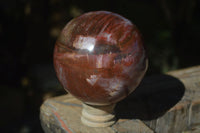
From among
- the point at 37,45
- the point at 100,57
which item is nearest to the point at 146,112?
the point at 100,57

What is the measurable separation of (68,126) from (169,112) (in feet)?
2.66

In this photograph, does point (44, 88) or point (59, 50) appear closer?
point (59, 50)

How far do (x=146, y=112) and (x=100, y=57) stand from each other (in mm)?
812

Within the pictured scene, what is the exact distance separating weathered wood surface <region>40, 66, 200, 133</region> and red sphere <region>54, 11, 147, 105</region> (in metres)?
0.31

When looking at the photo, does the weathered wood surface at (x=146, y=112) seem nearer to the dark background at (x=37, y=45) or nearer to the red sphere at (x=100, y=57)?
the red sphere at (x=100, y=57)

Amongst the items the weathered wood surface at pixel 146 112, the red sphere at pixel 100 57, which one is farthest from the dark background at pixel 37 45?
the red sphere at pixel 100 57

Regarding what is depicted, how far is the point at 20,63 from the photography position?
12.3ft

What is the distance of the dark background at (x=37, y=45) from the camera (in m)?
3.57

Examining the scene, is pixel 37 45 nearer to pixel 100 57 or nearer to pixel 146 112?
pixel 146 112

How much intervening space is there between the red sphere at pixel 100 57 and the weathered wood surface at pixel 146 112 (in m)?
0.31

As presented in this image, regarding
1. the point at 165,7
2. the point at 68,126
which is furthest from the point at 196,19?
the point at 68,126

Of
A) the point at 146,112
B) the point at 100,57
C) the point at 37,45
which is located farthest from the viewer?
the point at 37,45

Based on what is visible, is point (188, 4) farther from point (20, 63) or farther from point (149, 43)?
point (20, 63)

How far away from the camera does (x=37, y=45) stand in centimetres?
390
